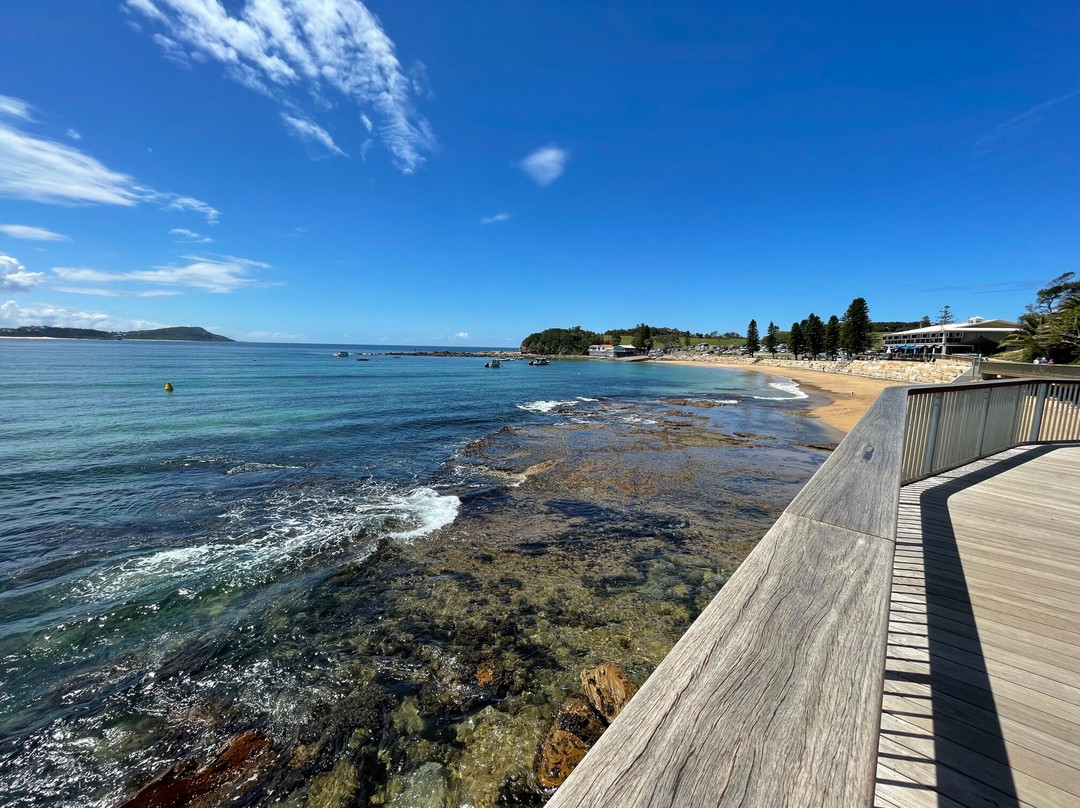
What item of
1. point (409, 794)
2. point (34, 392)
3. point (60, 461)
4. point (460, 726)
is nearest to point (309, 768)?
point (409, 794)

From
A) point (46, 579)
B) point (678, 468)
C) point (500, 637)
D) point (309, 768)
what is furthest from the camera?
point (678, 468)

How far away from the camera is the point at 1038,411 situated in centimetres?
879

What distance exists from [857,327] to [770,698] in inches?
3547

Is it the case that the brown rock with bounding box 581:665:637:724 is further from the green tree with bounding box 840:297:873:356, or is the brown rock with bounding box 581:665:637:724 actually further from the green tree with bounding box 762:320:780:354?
the green tree with bounding box 762:320:780:354

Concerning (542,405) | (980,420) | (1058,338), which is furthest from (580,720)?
(1058,338)

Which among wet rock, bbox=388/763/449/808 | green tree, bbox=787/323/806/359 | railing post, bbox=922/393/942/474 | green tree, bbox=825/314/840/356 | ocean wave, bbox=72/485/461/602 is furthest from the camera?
green tree, bbox=787/323/806/359

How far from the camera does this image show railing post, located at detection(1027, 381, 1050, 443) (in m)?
8.73

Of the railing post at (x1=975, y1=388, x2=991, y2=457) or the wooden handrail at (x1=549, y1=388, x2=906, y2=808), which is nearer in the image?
the wooden handrail at (x1=549, y1=388, x2=906, y2=808)

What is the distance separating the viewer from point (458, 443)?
17484 mm

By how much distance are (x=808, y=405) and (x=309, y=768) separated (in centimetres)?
3383

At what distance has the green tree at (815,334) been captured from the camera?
92562mm

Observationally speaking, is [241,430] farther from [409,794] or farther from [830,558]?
[830,558]

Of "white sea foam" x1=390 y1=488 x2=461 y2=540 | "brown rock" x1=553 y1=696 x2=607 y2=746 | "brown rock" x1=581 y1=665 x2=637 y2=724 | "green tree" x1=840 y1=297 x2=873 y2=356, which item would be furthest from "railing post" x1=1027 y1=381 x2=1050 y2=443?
"green tree" x1=840 y1=297 x2=873 y2=356

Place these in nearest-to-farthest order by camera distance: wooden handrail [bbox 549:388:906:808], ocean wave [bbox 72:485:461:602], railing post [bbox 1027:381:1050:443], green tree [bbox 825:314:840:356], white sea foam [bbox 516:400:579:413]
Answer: wooden handrail [bbox 549:388:906:808] < ocean wave [bbox 72:485:461:602] < railing post [bbox 1027:381:1050:443] < white sea foam [bbox 516:400:579:413] < green tree [bbox 825:314:840:356]
